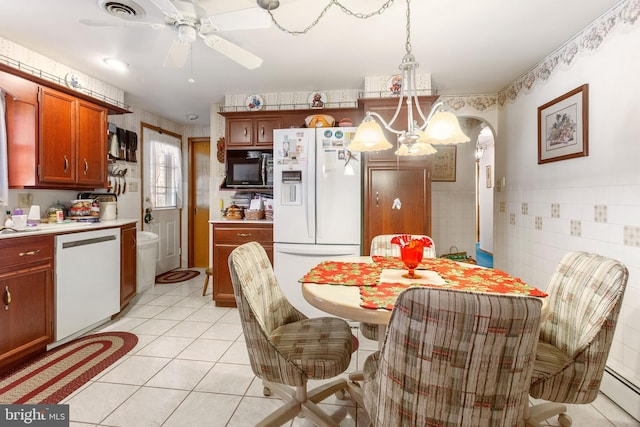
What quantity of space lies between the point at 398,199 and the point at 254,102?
6.80 feet

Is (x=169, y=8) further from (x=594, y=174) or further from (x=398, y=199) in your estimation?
(x=594, y=174)

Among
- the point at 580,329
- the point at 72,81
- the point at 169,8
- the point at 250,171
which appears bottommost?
the point at 580,329

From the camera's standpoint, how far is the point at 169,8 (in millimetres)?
1622

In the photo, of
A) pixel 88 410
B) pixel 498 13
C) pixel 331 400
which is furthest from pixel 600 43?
pixel 88 410

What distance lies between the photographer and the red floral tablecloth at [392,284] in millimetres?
1314

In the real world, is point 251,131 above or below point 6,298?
above

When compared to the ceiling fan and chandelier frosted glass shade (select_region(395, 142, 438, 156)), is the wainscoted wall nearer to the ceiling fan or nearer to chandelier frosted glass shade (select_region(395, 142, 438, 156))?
chandelier frosted glass shade (select_region(395, 142, 438, 156))

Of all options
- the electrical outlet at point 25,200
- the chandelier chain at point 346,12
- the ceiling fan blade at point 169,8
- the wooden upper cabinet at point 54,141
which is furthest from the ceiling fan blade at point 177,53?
the electrical outlet at point 25,200

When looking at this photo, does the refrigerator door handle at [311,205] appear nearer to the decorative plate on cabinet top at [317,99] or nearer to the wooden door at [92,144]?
the decorative plate on cabinet top at [317,99]

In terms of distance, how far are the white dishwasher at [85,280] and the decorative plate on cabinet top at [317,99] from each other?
2409mm

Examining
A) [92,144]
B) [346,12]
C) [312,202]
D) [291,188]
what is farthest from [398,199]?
[92,144]

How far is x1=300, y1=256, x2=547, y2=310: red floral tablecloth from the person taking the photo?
4.31 ft

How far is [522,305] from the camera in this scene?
2.51ft

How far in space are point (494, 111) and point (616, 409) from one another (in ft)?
9.64
